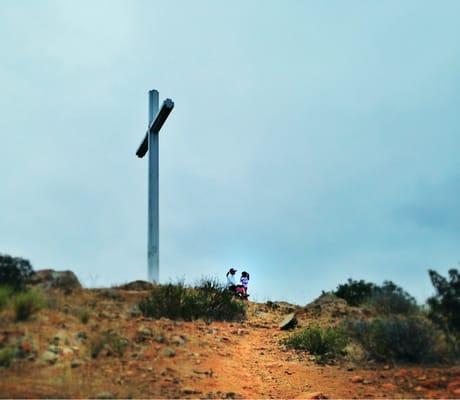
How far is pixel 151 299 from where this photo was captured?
10883 millimetres

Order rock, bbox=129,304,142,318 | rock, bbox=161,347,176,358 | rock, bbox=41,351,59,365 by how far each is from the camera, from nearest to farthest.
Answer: rock, bbox=41,351,59,365 < rock, bbox=161,347,176,358 < rock, bbox=129,304,142,318

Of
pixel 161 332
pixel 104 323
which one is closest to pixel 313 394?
pixel 161 332

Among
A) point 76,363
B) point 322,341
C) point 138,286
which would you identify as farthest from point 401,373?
point 138,286

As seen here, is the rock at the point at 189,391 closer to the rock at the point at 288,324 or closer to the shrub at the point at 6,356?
the shrub at the point at 6,356

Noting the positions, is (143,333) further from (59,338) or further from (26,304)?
(26,304)

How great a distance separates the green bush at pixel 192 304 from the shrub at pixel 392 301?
3.57 metres

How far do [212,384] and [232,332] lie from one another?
3.54m

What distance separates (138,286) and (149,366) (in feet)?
11.0

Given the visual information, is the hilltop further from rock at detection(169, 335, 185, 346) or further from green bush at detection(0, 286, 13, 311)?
green bush at detection(0, 286, 13, 311)

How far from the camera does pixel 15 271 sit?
30.3 ft

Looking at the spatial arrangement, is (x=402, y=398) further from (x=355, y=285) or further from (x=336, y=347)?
(x=355, y=285)

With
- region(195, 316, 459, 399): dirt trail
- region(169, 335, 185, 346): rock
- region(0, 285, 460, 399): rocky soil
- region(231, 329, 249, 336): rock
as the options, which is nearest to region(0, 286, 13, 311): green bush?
region(0, 285, 460, 399): rocky soil

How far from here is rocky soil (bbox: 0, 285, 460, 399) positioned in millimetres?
7570

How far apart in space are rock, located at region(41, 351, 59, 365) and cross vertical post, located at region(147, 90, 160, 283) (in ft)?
15.9
